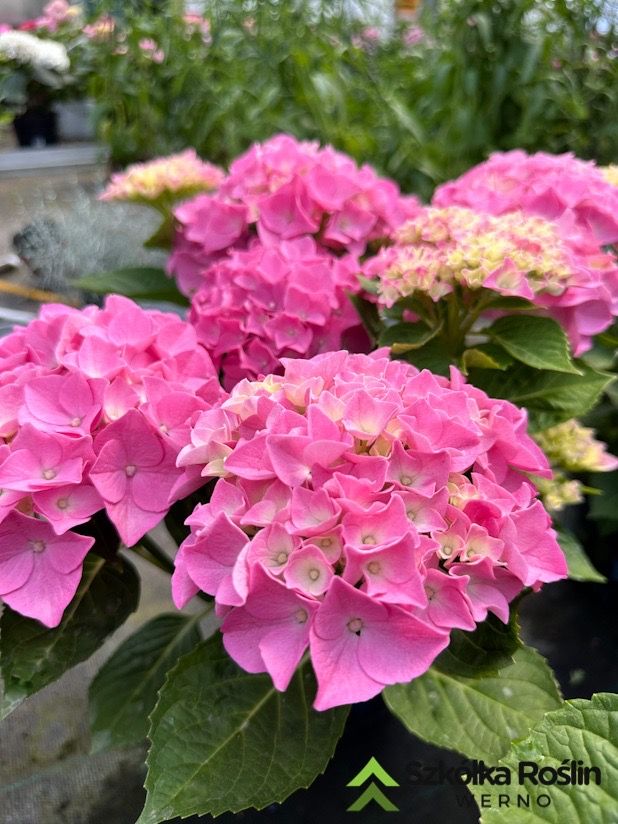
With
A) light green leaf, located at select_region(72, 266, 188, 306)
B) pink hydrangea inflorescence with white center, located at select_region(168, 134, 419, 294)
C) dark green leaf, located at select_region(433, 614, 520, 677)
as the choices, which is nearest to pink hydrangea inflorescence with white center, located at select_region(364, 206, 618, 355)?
pink hydrangea inflorescence with white center, located at select_region(168, 134, 419, 294)

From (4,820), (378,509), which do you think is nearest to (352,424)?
(378,509)

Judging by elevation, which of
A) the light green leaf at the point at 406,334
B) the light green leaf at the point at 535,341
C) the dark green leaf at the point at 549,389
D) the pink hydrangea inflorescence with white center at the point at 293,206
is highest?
the pink hydrangea inflorescence with white center at the point at 293,206

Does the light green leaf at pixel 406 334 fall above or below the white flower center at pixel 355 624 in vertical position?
above

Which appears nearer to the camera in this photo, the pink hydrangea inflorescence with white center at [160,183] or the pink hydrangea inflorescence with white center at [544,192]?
the pink hydrangea inflorescence with white center at [544,192]

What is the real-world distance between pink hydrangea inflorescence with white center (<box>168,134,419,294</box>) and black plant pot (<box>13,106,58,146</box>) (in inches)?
58.4

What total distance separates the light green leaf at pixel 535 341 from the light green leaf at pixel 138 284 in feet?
1.63

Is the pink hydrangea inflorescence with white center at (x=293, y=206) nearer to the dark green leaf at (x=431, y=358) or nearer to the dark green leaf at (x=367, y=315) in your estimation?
the dark green leaf at (x=367, y=315)

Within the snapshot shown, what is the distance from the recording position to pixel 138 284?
1.03 meters

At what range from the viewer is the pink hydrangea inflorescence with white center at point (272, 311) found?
0.71 metres

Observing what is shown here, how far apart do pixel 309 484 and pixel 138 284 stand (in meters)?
0.67

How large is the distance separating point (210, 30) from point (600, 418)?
160 centimetres

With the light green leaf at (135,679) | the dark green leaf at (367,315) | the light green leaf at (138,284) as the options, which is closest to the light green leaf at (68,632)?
the light green leaf at (135,679)

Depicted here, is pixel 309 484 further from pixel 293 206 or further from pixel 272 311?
pixel 293 206

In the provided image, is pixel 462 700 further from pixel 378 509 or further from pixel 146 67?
pixel 146 67
